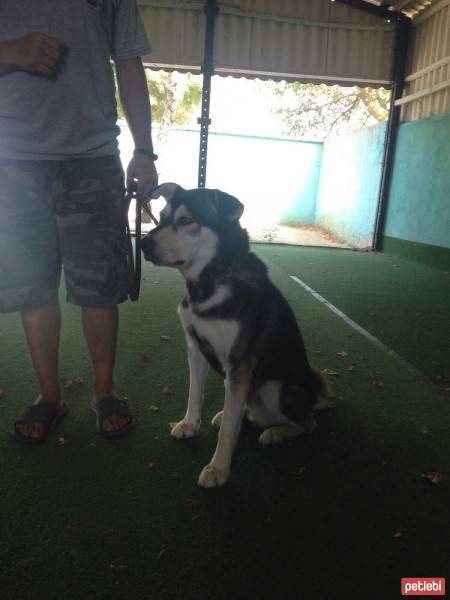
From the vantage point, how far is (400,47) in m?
9.35

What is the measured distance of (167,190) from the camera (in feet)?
7.82

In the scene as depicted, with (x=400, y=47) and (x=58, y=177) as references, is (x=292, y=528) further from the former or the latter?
(x=400, y=47)

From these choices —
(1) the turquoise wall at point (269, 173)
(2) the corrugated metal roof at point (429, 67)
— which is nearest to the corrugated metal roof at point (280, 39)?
(2) the corrugated metal roof at point (429, 67)

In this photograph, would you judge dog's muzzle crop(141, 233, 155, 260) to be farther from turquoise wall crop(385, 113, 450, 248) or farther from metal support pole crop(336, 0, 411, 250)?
metal support pole crop(336, 0, 411, 250)

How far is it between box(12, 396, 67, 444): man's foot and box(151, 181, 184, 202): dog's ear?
1.24 metres

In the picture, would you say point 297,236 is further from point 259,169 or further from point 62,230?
point 62,230

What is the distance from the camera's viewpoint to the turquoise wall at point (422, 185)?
26.0 feet

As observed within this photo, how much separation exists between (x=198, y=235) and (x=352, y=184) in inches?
430

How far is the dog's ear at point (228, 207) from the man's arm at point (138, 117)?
412mm

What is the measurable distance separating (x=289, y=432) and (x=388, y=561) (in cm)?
80

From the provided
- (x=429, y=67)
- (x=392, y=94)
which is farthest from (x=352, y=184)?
(x=429, y=67)

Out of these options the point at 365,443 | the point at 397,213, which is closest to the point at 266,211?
the point at 397,213

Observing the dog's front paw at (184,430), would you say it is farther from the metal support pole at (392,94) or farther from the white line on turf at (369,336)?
Answer: the metal support pole at (392,94)

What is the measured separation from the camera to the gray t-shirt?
1977mm
